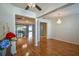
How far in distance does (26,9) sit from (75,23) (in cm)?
88

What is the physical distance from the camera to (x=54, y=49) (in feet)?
6.11

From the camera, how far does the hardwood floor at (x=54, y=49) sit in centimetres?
180

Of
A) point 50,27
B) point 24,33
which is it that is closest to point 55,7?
point 50,27

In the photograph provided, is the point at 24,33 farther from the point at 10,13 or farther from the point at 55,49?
the point at 55,49

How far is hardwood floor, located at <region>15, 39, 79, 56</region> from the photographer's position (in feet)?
5.90

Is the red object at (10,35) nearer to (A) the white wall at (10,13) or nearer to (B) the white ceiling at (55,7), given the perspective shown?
(A) the white wall at (10,13)

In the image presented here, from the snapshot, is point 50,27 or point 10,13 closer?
point 10,13

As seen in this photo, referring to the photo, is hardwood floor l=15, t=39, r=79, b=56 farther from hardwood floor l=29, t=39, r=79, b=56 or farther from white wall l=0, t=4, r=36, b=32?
white wall l=0, t=4, r=36, b=32


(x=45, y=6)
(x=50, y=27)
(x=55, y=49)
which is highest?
(x=45, y=6)

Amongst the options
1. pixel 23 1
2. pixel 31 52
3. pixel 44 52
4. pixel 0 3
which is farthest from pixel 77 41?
pixel 0 3

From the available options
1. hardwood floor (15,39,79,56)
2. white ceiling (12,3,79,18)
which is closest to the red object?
hardwood floor (15,39,79,56)

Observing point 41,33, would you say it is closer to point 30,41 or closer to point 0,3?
point 30,41

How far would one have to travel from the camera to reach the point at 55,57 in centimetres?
184

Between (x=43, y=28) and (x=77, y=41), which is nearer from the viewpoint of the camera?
(x=77, y=41)
